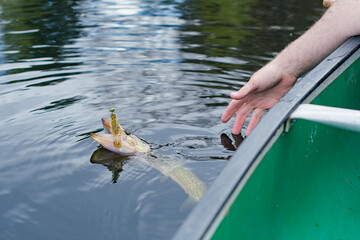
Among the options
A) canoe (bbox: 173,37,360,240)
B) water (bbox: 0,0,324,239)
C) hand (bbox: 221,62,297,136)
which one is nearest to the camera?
canoe (bbox: 173,37,360,240)

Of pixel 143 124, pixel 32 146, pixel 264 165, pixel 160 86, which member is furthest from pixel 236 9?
pixel 264 165

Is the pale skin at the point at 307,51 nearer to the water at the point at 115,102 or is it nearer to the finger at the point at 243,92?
the finger at the point at 243,92

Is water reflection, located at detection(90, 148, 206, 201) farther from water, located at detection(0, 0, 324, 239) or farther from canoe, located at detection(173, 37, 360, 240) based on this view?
canoe, located at detection(173, 37, 360, 240)

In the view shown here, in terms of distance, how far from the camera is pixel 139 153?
285 cm

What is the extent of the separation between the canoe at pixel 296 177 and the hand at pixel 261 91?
1.20ft

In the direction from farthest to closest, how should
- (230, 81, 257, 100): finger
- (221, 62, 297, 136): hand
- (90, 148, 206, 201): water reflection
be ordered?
1. (90, 148, 206, 201): water reflection
2. (221, 62, 297, 136): hand
3. (230, 81, 257, 100): finger

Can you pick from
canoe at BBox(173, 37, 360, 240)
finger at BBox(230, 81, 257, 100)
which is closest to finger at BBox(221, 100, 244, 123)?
finger at BBox(230, 81, 257, 100)

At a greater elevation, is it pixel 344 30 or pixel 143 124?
pixel 344 30

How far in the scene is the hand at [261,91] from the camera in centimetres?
223

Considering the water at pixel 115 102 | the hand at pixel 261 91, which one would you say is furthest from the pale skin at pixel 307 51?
the water at pixel 115 102

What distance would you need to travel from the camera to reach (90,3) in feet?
28.5

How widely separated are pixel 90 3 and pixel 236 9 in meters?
2.99

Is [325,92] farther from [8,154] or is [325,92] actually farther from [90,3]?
[90,3]

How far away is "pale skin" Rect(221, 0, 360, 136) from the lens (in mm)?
2119
